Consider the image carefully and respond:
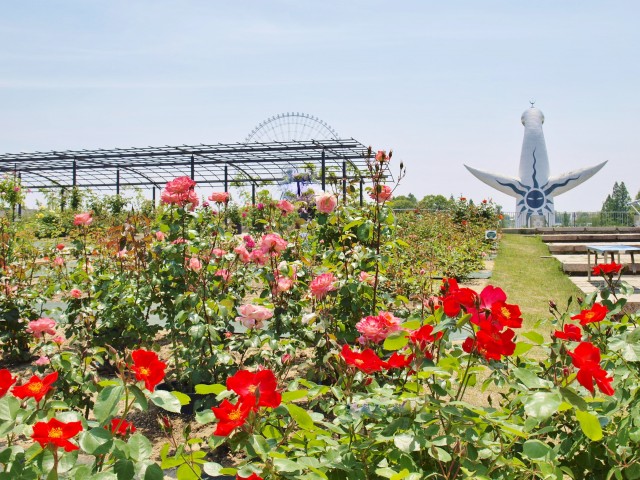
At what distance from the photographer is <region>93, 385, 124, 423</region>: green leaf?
3.07 ft

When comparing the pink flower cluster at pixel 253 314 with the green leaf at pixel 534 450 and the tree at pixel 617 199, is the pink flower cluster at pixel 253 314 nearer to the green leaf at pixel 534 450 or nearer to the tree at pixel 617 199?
the green leaf at pixel 534 450

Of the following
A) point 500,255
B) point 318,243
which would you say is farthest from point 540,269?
point 318,243

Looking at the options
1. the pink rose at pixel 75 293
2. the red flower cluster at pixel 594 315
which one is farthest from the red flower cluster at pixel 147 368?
the pink rose at pixel 75 293

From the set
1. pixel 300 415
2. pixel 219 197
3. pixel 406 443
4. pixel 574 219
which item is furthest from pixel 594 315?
pixel 574 219

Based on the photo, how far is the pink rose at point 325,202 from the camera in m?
2.86

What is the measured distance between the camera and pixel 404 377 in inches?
66.5

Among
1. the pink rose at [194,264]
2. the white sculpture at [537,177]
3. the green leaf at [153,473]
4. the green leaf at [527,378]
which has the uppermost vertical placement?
the white sculpture at [537,177]

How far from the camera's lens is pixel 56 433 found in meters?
0.96

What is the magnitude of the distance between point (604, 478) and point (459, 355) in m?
0.57

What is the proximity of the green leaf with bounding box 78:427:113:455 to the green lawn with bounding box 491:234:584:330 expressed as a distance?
4.08 metres

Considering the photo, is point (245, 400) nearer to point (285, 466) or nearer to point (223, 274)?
point (285, 466)

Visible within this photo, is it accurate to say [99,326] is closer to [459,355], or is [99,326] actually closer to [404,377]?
[404,377]

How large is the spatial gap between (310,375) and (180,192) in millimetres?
1252

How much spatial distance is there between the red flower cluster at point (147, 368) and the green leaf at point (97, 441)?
0.35 feet
